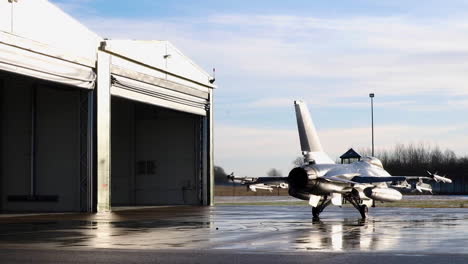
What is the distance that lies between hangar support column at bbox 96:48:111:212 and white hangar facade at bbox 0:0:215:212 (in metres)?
0.05

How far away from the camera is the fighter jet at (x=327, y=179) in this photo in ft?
98.0

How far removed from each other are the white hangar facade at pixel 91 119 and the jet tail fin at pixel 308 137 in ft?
42.0

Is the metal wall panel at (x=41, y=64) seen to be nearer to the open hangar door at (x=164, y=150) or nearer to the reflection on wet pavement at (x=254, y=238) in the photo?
the reflection on wet pavement at (x=254, y=238)

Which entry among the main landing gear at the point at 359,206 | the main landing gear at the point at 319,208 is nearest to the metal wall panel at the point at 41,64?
the main landing gear at the point at 319,208

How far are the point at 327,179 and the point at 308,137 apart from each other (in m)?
2.41

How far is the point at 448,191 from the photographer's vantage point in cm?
10206

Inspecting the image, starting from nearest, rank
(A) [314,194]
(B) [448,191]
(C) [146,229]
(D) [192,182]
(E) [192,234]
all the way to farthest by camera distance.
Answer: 1. (E) [192,234]
2. (C) [146,229]
3. (A) [314,194]
4. (D) [192,182]
5. (B) [448,191]

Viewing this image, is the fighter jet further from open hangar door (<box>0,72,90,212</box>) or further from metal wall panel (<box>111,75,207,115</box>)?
metal wall panel (<box>111,75,207,115</box>)

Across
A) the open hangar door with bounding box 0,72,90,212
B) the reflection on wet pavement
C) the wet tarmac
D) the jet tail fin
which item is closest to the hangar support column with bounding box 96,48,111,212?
the open hangar door with bounding box 0,72,90,212

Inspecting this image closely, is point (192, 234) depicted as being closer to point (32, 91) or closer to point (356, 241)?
point (356, 241)

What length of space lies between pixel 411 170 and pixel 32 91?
7278 centimetres

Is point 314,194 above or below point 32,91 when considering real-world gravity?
below

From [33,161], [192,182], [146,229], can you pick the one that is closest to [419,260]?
[146,229]

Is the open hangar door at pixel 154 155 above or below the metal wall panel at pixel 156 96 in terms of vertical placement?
below
